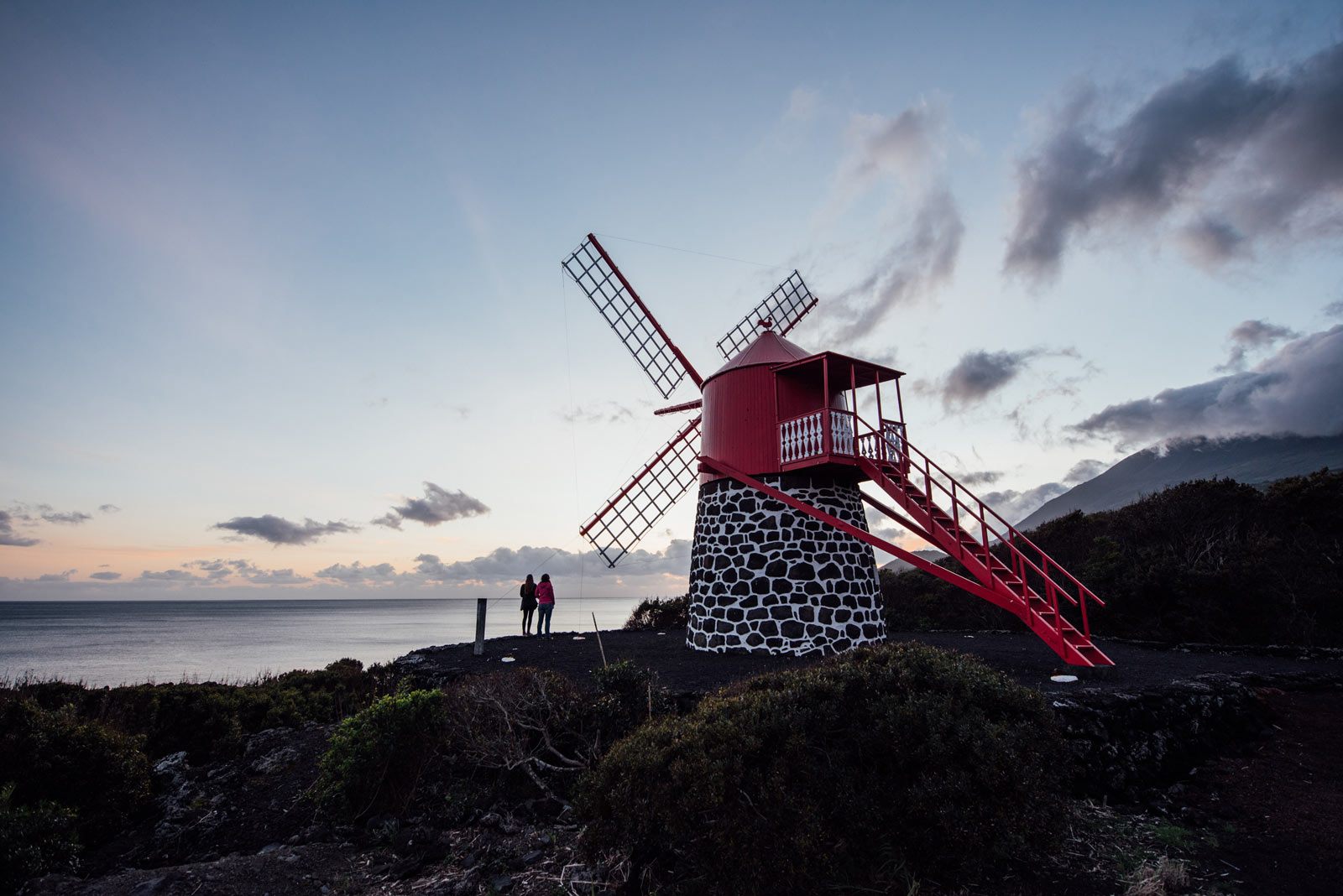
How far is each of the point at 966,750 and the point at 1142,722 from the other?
385 centimetres

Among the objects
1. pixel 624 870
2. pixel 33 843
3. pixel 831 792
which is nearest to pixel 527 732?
pixel 624 870

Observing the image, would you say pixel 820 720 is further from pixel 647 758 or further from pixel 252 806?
pixel 252 806

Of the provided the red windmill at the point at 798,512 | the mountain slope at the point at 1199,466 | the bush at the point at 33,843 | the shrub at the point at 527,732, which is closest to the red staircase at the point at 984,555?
the red windmill at the point at 798,512

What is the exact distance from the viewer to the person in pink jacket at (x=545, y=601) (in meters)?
14.1

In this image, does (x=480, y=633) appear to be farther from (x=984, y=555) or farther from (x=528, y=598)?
(x=984, y=555)

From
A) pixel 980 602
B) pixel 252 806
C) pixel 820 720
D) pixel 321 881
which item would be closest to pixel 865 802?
pixel 820 720

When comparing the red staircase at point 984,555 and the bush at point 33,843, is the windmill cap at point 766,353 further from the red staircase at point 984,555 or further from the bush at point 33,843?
the bush at point 33,843

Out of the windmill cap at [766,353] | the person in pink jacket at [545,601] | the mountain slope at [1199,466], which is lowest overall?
the person in pink jacket at [545,601]

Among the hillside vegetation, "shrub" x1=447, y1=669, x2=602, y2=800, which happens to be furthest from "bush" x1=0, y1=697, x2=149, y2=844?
the hillside vegetation

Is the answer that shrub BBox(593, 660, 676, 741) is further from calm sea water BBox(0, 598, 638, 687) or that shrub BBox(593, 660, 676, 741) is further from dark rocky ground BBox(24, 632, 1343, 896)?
calm sea water BBox(0, 598, 638, 687)

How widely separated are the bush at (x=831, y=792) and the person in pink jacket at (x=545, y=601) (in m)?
10.1

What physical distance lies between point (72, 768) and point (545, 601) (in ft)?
28.4

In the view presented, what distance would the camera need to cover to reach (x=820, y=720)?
168 inches

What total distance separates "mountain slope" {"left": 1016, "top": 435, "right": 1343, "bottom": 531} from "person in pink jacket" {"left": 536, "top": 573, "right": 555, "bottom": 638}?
140ft
